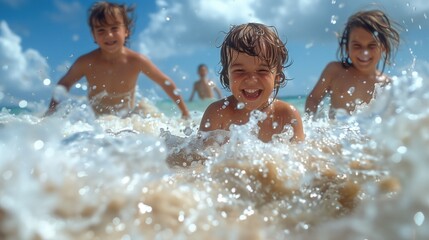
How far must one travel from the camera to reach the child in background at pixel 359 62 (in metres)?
4.84

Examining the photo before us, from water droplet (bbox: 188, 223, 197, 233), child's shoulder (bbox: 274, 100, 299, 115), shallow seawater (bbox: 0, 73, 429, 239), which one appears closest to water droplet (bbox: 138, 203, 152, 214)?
shallow seawater (bbox: 0, 73, 429, 239)

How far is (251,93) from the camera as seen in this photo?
321cm

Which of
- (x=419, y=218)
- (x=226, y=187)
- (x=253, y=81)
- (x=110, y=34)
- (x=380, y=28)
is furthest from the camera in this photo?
(x=110, y=34)

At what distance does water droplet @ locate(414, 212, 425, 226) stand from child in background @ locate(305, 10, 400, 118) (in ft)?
10.8

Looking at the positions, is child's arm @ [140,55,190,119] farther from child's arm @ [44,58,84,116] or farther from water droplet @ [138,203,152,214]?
water droplet @ [138,203,152,214]

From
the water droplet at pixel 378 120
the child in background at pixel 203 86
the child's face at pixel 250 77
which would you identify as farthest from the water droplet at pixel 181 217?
the child in background at pixel 203 86

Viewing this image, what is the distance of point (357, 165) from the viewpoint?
1898mm

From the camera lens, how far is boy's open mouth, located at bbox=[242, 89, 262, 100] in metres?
3.18

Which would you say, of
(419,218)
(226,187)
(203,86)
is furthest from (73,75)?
(203,86)

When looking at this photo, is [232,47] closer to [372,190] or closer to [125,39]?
[372,190]

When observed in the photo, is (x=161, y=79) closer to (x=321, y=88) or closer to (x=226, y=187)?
(x=321, y=88)

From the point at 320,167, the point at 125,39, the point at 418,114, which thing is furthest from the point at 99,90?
the point at 418,114

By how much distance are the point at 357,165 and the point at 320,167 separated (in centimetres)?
16

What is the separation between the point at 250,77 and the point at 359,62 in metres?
2.14
